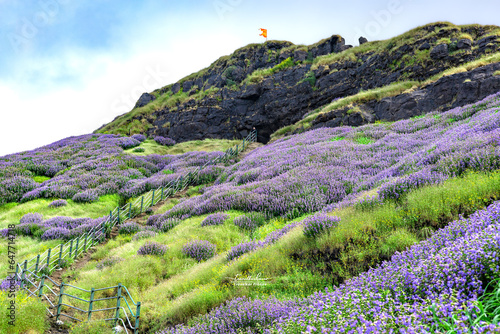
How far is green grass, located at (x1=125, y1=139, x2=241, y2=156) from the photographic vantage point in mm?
Result: 34531

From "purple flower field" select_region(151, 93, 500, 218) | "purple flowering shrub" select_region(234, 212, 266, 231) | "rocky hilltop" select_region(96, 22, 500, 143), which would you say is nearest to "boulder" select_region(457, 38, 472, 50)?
"rocky hilltop" select_region(96, 22, 500, 143)

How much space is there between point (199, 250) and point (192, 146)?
28.2 m

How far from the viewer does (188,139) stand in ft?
135

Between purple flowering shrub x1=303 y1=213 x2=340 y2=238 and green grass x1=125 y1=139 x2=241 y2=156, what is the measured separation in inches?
1089

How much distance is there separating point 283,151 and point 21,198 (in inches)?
677

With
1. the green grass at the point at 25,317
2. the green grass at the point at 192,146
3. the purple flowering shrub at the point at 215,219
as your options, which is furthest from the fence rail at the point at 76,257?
the green grass at the point at 192,146

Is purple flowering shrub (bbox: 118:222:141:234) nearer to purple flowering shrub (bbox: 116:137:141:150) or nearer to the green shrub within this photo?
the green shrub

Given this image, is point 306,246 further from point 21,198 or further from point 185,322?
point 21,198

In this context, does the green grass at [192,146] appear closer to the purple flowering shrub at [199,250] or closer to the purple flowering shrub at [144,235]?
the purple flowering shrub at [144,235]

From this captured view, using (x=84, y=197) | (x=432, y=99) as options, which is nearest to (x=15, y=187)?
(x=84, y=197)

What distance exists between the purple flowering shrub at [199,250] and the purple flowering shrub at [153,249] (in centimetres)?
75

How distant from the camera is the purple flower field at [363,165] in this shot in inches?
314

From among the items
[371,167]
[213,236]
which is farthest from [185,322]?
[371,167]

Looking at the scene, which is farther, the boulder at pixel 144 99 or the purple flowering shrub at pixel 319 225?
the boulder at pixel 144 99
